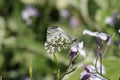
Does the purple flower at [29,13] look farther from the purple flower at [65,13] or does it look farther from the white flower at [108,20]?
the white flower at [108,20]

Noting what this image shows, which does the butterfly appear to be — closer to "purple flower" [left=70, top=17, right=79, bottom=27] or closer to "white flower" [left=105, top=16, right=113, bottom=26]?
"white flower" [left=105, top=16, right=113, bottom=26]

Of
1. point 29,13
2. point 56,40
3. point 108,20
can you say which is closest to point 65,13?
point 29,13

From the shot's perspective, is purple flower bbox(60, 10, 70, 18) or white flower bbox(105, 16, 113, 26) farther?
purple flower bbox(60, 10, 70, 18)

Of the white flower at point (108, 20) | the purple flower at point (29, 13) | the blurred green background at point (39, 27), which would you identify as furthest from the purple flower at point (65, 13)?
the white flower at point (108, 20)

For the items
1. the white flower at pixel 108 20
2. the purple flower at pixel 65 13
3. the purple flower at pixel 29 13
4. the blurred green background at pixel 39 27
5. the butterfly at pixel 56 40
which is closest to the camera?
the butterfly at pixel 56 40

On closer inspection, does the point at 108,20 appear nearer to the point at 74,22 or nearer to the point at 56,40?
the point at 74,22

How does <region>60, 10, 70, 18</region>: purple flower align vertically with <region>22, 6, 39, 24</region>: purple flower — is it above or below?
below

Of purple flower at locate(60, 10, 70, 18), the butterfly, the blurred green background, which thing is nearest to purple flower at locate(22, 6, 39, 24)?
the blurred green background
